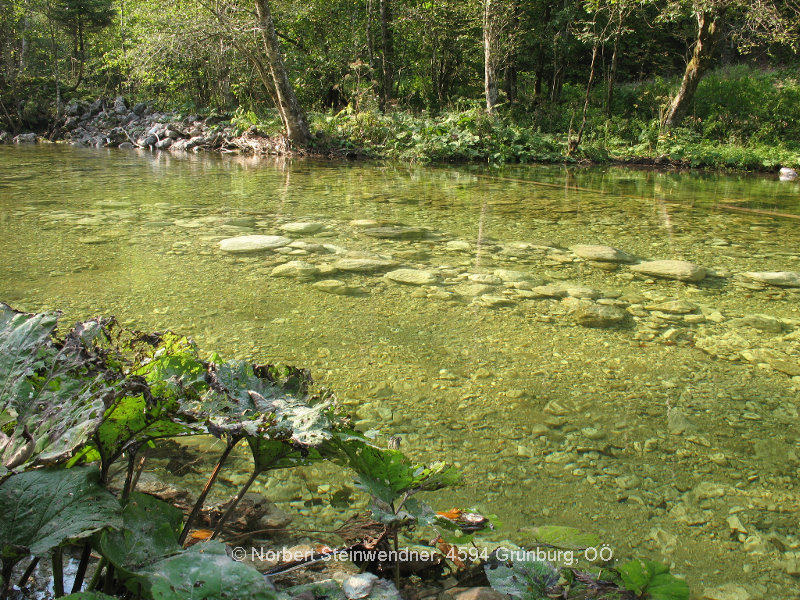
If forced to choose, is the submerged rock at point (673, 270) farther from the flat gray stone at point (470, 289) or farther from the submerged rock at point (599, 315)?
the flat gray stone at point (470, 289)

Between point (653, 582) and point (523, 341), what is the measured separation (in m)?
1.62

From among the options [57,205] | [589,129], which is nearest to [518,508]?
[57,205]

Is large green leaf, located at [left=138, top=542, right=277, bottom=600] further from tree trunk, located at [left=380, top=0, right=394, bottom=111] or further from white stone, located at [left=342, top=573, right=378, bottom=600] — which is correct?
tree trunk, located at [left=380, top=0, right=394, bottom=111]

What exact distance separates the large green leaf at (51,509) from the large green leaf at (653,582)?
0.77 m

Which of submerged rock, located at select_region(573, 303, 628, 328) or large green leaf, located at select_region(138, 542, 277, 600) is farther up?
large green leaf, located at select_region(138, 542, 277, 600)

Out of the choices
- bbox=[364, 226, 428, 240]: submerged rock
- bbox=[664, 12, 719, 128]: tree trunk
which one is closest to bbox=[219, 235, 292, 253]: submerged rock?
bbox=[364, 226, 428, 240]: submerged rock

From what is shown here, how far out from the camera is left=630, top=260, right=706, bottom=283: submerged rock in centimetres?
349

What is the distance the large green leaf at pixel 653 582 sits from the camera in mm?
891

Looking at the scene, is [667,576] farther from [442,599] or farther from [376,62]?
[376,62]

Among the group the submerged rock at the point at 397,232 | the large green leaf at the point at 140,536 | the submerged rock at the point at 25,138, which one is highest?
the submerged rock at the point at 25,138

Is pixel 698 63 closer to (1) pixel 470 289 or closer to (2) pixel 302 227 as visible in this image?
(2) pixel 302 227

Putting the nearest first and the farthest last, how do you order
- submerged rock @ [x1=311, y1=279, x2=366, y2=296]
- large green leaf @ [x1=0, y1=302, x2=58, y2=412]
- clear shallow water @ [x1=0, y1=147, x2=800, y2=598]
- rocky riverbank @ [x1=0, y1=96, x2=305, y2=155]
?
large green leaf @ [x1=0, y1=302, x2=58, y2=412], clear shallow water @ [x1=0, y1=147, x2=800, y2=598], submerged rock @ [x1=311, y1=279, x2=366, y2=296], rocky riverbank @ [x1=0, y1=96, x2=305, y2=155]

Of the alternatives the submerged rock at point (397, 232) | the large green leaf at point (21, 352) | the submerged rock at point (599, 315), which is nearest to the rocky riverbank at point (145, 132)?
the submerged rock at point (397, 232)

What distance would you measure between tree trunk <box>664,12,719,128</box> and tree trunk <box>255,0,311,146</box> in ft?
26.8
